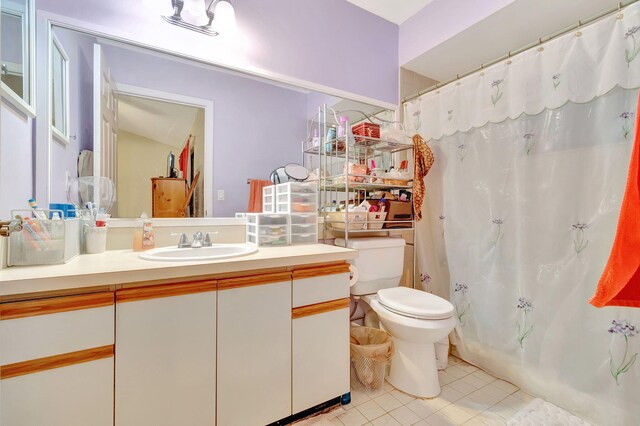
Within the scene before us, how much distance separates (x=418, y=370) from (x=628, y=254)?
111 centimetres

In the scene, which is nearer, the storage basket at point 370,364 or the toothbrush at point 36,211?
the toothbrush at point 36,211

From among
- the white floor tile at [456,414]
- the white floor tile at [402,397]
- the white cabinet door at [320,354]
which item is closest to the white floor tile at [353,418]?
the white cabinet door at [320,354]

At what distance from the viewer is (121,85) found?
1.39 metres

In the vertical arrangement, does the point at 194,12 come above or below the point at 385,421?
above

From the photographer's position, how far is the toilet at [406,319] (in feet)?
4.79

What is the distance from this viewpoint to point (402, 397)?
5.08ft

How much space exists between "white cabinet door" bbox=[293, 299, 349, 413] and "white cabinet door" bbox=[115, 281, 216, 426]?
374mm

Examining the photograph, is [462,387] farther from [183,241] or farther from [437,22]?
[437,22]

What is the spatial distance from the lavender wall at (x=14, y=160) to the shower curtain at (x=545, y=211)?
224cm

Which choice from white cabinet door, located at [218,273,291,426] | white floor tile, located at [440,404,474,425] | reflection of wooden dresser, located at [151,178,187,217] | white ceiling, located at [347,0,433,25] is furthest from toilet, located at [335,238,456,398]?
white ceiling, located at [347,0,433,25]

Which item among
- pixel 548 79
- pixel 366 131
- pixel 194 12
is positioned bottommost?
pixel 366 131

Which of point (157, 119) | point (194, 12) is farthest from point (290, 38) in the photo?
point (157, 119)

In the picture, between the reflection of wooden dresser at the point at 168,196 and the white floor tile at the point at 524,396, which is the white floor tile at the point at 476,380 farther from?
the reflection of wooden dresser at the point at 168,196

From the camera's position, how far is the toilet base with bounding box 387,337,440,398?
60.9 inches
